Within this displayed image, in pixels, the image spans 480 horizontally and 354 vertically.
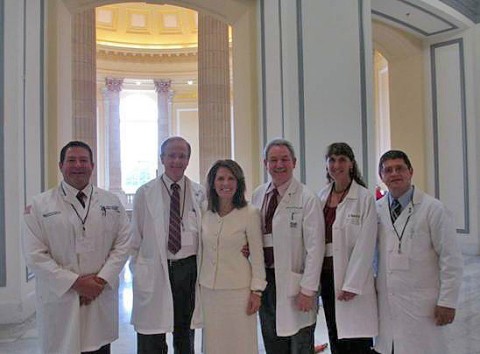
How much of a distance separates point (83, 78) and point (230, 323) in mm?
7602

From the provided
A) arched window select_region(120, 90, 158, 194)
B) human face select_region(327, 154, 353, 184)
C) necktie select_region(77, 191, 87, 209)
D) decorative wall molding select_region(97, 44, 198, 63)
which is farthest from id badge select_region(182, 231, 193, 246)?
arched window select_region(120, 90, 158, 194)

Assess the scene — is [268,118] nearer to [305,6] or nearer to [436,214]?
[305,6]

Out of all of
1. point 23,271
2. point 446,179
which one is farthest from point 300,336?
point 446,179

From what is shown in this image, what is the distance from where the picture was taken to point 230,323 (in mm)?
2455

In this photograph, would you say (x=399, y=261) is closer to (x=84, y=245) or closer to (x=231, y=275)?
(x=231, y=275)

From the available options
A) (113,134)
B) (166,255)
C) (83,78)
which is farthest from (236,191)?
(113,134)

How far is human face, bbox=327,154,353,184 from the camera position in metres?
2.52

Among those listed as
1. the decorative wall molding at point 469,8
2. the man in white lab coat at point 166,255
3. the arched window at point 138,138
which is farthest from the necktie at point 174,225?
the arched window at point 138,138

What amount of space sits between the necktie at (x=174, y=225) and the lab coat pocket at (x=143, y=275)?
15cm

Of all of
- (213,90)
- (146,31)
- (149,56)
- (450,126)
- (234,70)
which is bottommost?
(450,126)

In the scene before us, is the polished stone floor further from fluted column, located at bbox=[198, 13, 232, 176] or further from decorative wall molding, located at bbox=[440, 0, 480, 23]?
decorative wall molding, located at bbox=[440, 0, 480, 23]

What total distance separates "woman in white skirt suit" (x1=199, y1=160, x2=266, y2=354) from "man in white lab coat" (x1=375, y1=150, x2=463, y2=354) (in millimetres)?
719

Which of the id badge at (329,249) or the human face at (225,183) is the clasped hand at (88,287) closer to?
the human face at (225,183)

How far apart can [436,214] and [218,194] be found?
117 cm
